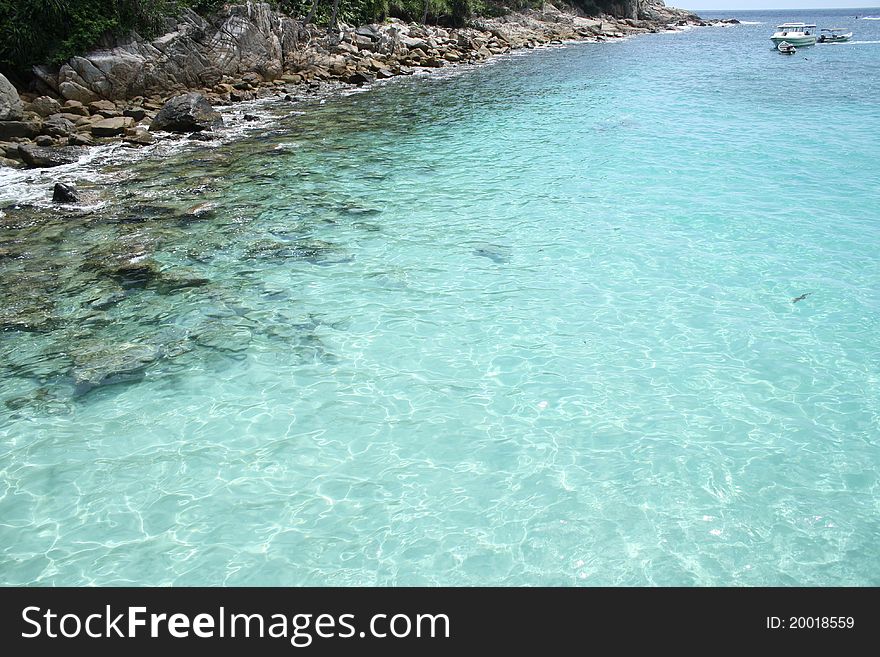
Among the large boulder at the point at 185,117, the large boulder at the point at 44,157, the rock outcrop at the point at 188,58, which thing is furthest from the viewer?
the rock outcrop at the point at 188,58

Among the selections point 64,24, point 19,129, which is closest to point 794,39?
point 64,24

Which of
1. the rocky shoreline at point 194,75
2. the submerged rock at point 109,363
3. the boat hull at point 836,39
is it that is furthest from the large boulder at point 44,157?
the boat hull at point 836,39

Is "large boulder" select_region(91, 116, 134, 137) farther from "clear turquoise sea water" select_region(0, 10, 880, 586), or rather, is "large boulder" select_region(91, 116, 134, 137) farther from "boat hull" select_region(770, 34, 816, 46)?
"boat hull" select_region(770, 34, 816, 46)

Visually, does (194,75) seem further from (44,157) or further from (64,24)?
(44,157)

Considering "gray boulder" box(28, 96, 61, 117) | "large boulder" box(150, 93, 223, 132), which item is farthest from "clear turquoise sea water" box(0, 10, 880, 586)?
"gray boulder" box(28, 96, 61, 117)

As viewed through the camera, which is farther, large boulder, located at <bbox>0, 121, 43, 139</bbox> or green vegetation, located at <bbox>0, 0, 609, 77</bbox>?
green vegetation, located at <bbox>0, 0, 609, 77</bbox>

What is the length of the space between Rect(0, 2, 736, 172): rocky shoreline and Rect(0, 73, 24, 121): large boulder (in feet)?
0.14

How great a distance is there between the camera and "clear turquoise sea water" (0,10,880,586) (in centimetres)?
597

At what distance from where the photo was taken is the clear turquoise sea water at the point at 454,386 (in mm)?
5973

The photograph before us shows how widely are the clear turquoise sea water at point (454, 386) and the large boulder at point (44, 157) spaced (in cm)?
126

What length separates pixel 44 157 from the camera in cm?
1908

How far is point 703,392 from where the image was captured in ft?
26.9

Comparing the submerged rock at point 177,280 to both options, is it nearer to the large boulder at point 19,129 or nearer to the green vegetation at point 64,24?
the large boulder at point 19,129
